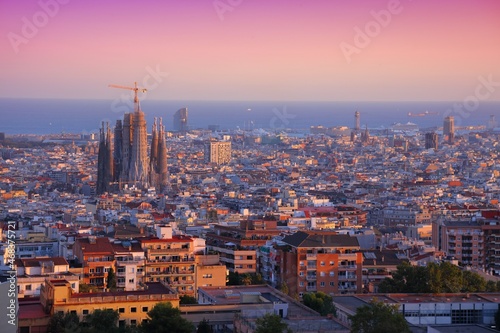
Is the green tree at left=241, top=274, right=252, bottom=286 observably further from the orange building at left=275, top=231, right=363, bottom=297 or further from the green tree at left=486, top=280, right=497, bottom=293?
the green tree at left=486, top=280, right=497, bottom=293

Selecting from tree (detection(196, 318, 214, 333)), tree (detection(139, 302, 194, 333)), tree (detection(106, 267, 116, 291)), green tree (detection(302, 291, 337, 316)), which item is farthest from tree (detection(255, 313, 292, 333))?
tree (detection(106, 267, 116, 291))

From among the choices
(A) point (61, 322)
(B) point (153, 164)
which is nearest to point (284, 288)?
(A) point (61, 322)

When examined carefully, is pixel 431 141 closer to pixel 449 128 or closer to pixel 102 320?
pixel 449 128

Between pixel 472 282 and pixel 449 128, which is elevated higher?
pixel 449 128

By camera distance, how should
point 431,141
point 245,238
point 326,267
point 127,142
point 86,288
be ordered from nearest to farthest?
point 86,288, point 326,267, point 245,238, point 127,142, point 431,141

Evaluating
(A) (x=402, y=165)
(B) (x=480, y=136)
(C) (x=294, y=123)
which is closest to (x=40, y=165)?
(A) (x=402, y=165)

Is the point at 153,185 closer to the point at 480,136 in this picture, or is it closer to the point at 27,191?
the point at 27,191
